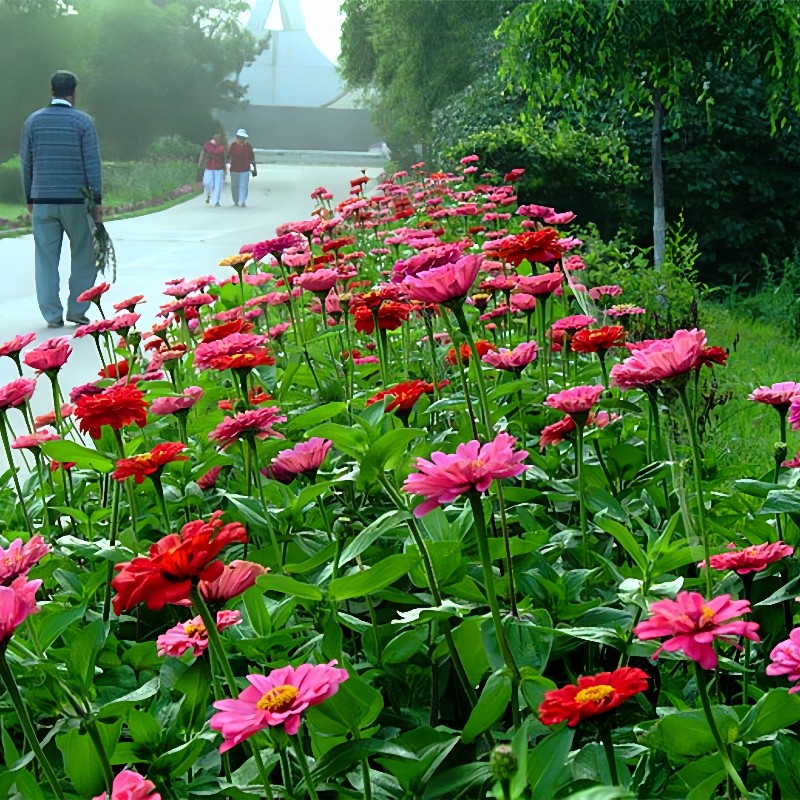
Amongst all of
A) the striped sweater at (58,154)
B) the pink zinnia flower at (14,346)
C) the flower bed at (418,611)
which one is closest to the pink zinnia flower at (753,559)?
the flower bed at (418,611)

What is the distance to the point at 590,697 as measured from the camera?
3.26 ft

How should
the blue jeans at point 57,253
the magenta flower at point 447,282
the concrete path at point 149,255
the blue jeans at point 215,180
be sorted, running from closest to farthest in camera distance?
the magenta flower at point 447,282, the concrete path at point 149,255, the blue jeans at point 57,253, the blue jeans at point 215,180

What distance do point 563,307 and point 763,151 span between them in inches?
338

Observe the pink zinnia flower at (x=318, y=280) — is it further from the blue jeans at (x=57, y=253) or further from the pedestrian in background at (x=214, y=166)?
the pedestrian in background at (x=214, y=166)

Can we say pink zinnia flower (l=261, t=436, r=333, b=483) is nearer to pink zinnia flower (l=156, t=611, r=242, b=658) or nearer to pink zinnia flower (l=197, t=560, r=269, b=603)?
pink zinnia flower (l=156, t=611, r=242, b=658)

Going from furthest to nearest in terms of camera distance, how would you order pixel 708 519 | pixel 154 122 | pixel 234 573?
pixel 154 122, pixel 708 519, pixel 234 573

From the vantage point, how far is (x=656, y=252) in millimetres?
7922

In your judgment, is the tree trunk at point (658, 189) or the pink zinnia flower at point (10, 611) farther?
the tree trunk at point (658, 189)

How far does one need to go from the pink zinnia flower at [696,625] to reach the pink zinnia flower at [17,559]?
0.74 meters

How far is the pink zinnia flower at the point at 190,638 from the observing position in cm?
130

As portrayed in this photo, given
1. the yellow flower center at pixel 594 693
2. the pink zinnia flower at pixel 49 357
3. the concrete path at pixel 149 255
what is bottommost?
the concrete path at pixel 149 255

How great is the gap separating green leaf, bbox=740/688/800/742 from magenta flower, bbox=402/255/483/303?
63 centimetres

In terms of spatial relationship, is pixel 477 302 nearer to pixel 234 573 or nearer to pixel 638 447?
pixel 638 447

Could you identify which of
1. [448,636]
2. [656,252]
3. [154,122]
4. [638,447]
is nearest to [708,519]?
[638,447]
